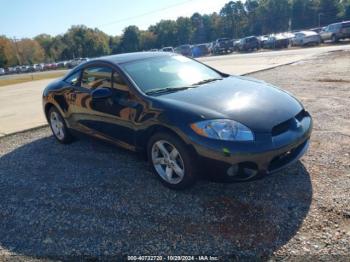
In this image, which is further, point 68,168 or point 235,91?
point 68,168

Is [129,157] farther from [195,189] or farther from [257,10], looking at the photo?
[257,10]

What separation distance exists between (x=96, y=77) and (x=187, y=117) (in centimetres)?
195

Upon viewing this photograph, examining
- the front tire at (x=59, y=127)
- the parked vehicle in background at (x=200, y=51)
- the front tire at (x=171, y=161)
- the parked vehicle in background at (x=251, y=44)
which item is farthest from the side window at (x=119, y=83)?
the parked vehicle in background at (x=200, y=51)

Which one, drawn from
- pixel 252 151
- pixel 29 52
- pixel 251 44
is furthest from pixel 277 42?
pixel 29 52

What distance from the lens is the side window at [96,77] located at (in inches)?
178

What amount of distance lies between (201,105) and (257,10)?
Answer: 87772 millimetres

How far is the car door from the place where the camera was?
13.5 ft

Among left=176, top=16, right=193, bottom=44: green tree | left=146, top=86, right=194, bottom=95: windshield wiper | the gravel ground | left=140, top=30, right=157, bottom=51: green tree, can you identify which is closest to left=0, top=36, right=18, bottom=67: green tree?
left=140, top=30, right=157, bottom=51: green tree

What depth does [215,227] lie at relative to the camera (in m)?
3.05

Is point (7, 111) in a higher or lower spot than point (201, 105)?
lower

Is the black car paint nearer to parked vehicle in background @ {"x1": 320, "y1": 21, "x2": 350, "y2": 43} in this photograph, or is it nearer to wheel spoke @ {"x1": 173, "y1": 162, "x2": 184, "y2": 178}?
wheel spoke @ {"x1": 173, "y1": 162, "x2": 184, "y2": 178}

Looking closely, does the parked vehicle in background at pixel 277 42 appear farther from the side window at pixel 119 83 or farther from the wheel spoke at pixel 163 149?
the wheel spoke at pixel 163 149

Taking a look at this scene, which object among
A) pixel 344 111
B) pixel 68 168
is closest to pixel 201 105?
pixel 68 168

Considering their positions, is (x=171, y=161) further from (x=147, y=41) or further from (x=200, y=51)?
(x=147, y=41)
